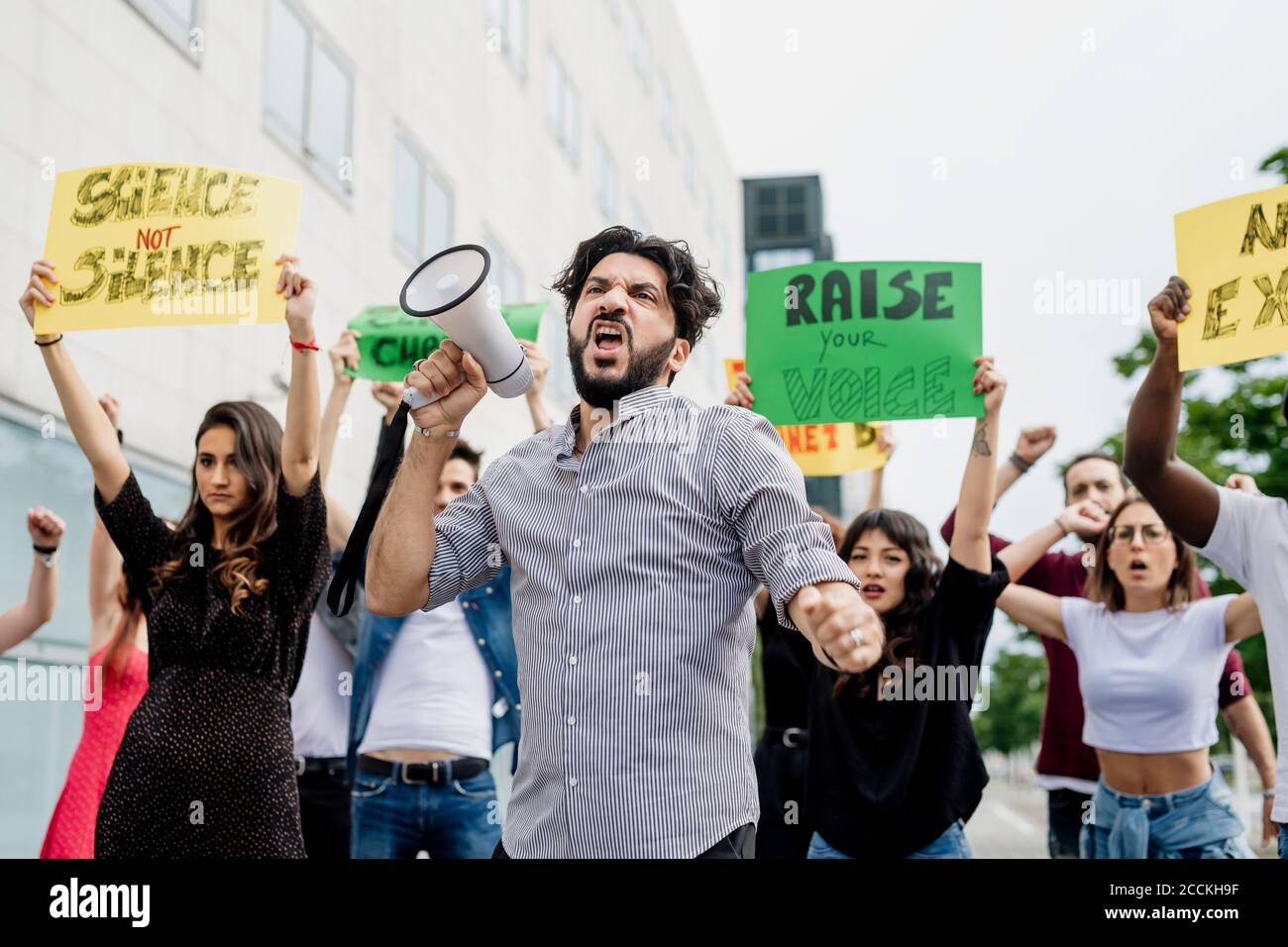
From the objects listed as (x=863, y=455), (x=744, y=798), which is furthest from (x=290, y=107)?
(x=744, y=798)

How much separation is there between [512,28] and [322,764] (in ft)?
39.9

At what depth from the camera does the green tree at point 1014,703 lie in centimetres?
6550

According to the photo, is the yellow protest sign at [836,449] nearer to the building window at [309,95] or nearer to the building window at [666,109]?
the building window at [309,95]

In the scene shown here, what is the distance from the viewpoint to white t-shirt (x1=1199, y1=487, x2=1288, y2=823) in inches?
115

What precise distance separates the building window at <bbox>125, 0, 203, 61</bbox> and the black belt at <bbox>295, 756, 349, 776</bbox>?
4660 millimetres

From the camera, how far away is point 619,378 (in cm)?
245

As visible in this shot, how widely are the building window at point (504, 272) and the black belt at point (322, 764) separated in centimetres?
911

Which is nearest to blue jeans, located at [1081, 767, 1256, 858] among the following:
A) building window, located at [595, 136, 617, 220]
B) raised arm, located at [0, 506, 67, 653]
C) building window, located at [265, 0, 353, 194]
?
raised arm, located at [0, 506, 67, 653]

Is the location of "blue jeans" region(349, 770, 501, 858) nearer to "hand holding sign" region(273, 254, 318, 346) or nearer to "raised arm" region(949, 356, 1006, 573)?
"hand holding sign" region(273, 254, 318, 346)

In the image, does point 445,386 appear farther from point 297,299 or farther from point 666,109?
point 666,109

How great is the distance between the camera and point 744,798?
2.25 m

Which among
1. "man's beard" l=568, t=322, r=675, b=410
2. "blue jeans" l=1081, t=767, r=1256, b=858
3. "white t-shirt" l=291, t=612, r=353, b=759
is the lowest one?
"blue jeans" l=1081, t=767, r=1256, b=858

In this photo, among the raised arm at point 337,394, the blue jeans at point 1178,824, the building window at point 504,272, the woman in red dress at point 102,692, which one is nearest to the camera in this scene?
the blue jeans at point 1178,824

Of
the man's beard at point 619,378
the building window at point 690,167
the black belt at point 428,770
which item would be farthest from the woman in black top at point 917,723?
the building window at point 690,167
